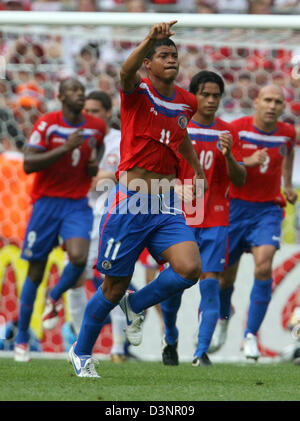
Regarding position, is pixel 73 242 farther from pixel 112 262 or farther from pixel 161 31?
pixel 161 31

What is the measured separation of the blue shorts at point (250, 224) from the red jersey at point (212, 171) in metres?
0.56

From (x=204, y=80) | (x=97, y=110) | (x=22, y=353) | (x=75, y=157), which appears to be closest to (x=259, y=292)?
(x=204, y=80)

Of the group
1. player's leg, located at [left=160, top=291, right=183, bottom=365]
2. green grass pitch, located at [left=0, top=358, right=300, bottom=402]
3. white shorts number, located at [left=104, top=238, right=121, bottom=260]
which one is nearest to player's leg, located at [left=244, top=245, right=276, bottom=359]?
green grass pitch, located at [left=0, top=358, right=300, bottom=402]

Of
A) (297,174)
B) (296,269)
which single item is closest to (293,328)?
(296,269)

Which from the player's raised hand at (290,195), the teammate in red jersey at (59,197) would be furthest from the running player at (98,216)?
the player's raised hand at (290,195)

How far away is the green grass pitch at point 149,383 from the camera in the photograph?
487 cm

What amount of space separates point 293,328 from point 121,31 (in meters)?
4.30

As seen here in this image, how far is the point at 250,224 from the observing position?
8.09m

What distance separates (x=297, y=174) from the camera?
1012 cm

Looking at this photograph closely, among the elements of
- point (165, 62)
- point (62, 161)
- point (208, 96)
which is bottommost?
point (62, 161)

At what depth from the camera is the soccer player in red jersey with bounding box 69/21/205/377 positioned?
556 cm

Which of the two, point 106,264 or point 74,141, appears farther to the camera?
point 74,141

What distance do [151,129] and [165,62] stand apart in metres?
0.44

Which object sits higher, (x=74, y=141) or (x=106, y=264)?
(x=74, y=141)
